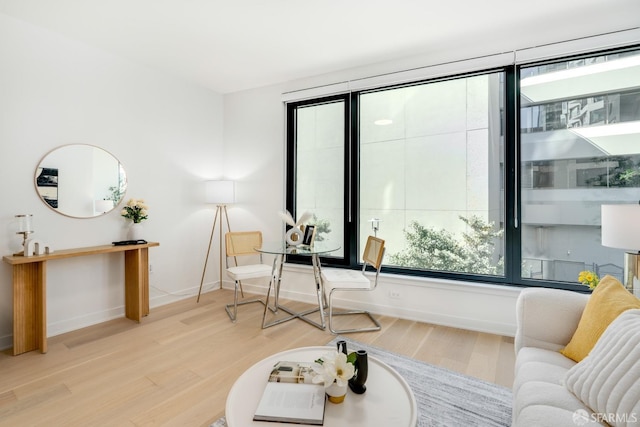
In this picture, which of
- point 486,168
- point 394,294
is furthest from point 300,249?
point 486,168

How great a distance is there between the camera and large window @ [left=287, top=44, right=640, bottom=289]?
254 centimetres

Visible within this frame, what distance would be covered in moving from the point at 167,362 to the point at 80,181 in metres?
1.93

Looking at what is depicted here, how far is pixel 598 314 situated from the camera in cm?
139

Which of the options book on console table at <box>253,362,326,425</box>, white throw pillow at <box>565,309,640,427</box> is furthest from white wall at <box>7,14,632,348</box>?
book on console table at <box>253,362,326,425</box>

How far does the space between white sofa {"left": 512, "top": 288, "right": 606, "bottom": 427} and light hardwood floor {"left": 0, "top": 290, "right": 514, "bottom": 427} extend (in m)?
0.57

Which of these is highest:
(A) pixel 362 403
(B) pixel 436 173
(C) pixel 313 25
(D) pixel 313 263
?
(C) pixel 313 25

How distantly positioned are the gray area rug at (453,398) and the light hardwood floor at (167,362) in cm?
13

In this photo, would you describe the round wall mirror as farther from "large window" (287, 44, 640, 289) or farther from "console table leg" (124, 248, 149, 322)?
"large window" (287, 44, 640, 289)

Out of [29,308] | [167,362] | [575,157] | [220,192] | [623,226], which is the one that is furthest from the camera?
[220,192]

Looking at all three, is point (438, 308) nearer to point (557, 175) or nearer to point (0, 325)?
point (557, 175)

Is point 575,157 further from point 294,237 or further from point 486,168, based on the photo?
point 294,237

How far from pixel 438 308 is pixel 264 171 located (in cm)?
260

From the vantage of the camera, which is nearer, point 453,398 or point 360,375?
point 360,375
